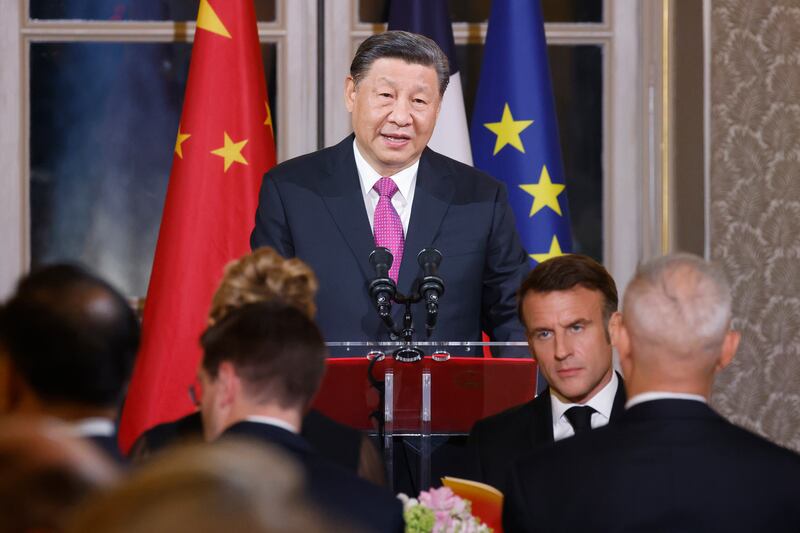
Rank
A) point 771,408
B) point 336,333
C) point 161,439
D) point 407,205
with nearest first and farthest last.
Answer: point 161,439 → point 336,333 → point 407,205 → point 771,408

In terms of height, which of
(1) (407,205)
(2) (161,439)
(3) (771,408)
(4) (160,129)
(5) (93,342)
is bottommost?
(3) (771,408)

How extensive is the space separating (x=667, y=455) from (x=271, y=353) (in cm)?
65

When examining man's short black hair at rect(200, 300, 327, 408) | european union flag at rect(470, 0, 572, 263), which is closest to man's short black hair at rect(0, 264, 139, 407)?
man's short black hair at rect(200, 300, 327, 408)

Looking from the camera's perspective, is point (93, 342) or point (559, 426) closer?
point (93, 342)

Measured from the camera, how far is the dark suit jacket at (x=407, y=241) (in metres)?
3.28

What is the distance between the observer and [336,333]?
10.7 ft

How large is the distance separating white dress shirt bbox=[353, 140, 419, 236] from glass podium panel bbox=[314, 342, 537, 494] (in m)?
0.80

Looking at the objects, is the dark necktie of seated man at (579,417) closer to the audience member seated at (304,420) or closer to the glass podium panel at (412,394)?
the glass podium panel at (412,394)

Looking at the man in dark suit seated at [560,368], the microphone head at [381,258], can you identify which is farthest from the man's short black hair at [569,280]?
the microphone head at [381,258]

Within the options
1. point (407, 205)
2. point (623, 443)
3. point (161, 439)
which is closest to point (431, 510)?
point (623, 443)

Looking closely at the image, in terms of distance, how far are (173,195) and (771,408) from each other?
7.91ft

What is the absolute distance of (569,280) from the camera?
2998 mm

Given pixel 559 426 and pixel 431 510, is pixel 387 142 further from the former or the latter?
pixel 431 510

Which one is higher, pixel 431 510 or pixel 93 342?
pixel 93 342
